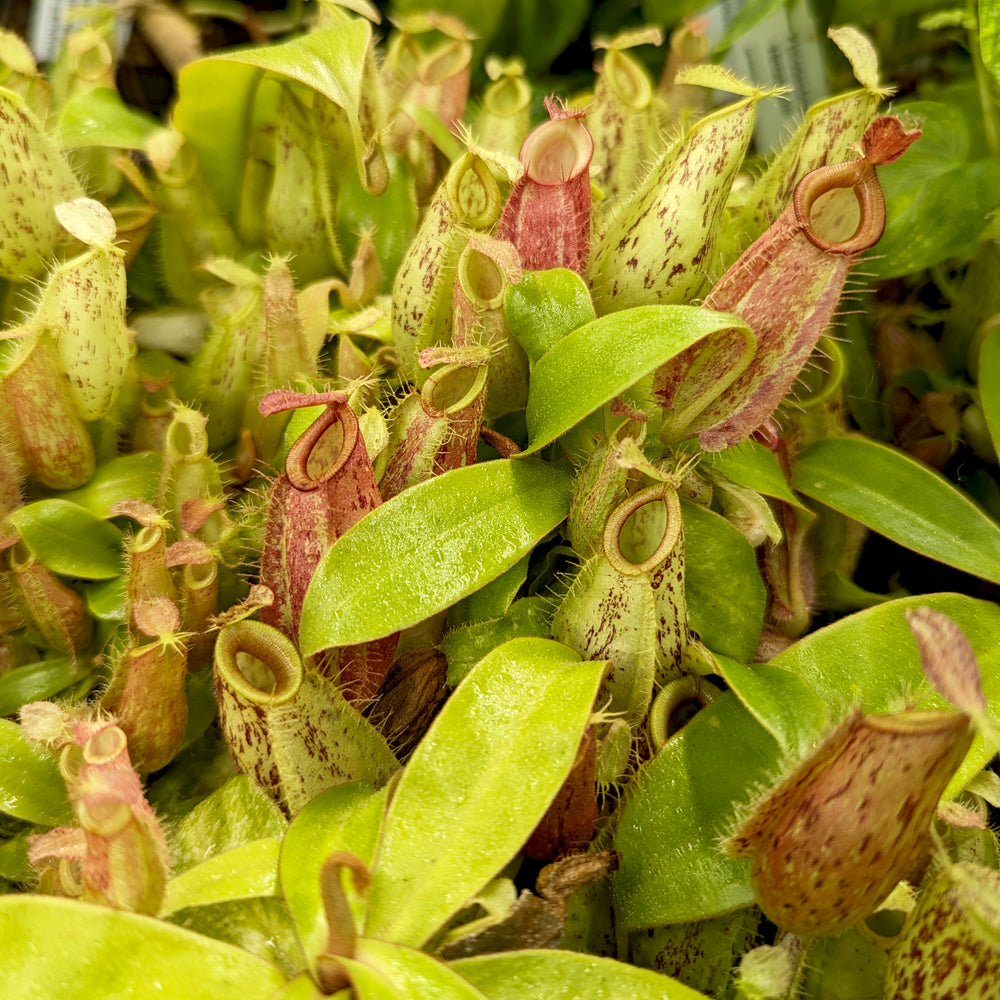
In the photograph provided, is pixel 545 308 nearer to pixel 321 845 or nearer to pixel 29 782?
pixel 321 845

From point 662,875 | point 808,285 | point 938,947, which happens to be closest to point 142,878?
point 662,875

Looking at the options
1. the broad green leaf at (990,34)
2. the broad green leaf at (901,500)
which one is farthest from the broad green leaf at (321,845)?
the broad green leaf at (990,34)

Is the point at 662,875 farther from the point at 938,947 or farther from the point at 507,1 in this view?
the point at 507,1

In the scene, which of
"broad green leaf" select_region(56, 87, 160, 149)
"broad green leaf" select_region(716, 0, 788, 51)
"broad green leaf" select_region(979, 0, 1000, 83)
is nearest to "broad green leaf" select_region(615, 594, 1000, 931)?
"broad green leaf" select_region(979, 0, 1000, 83)

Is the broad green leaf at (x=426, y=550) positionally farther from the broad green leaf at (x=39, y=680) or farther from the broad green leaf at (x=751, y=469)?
the broad green leaf at (x=39, y=680)

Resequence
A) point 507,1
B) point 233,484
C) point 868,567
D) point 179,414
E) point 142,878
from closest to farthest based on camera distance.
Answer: point 142,878
point 179,414
point 233,484
point 868,567
point 507,1

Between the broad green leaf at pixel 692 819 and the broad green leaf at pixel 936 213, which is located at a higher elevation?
the broad green leaf at pixel 936 213
